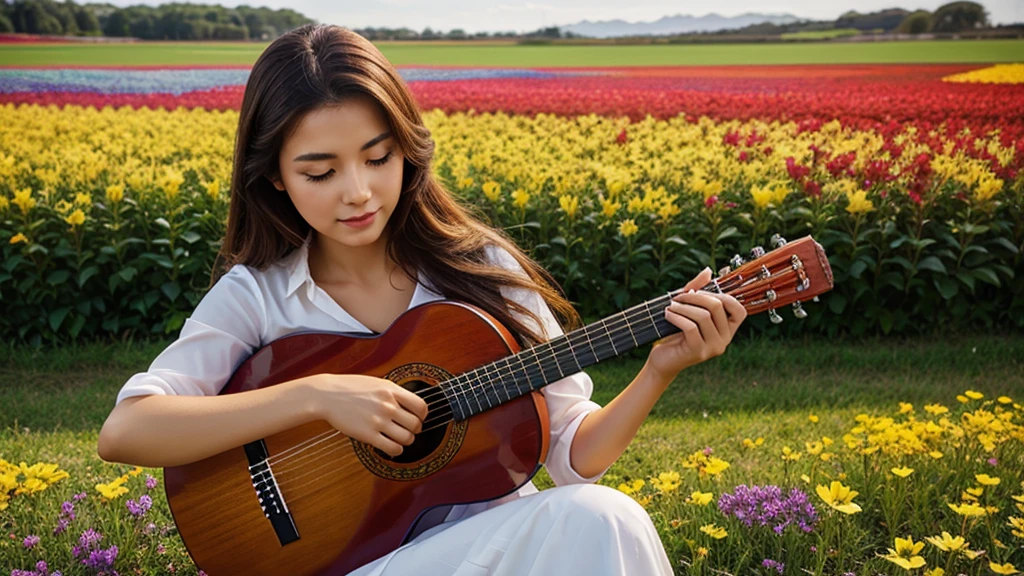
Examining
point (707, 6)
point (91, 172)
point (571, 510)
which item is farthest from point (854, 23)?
point (571, 510)

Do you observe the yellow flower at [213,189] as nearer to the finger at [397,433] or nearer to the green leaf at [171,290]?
the green leaf at [171,290]

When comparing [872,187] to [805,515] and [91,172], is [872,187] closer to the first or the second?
[805,515]

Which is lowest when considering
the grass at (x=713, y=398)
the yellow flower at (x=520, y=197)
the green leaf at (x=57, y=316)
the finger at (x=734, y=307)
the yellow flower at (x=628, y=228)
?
the grass at (x=713, y=398)

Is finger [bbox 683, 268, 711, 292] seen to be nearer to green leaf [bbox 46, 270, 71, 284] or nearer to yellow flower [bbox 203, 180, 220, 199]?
yellow flower [bbox 203, 180, 220, 199]

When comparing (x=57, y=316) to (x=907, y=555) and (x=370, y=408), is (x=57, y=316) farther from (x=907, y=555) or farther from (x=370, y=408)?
(x=907, y=555)

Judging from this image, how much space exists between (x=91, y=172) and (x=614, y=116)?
319 centimetres

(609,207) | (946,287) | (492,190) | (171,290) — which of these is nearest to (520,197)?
(492,190)

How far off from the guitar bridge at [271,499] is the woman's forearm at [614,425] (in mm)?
598

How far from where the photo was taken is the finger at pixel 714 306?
1.73 meters

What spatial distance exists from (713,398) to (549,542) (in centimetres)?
247

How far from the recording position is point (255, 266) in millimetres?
2115

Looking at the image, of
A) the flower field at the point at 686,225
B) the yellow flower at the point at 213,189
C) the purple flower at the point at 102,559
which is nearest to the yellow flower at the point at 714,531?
the flower field at the point at 686,225

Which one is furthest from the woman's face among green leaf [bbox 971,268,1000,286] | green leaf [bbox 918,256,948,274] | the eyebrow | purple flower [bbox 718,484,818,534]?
green leaf [bbox 971,268,1000,286]

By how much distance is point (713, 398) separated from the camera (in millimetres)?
4000
